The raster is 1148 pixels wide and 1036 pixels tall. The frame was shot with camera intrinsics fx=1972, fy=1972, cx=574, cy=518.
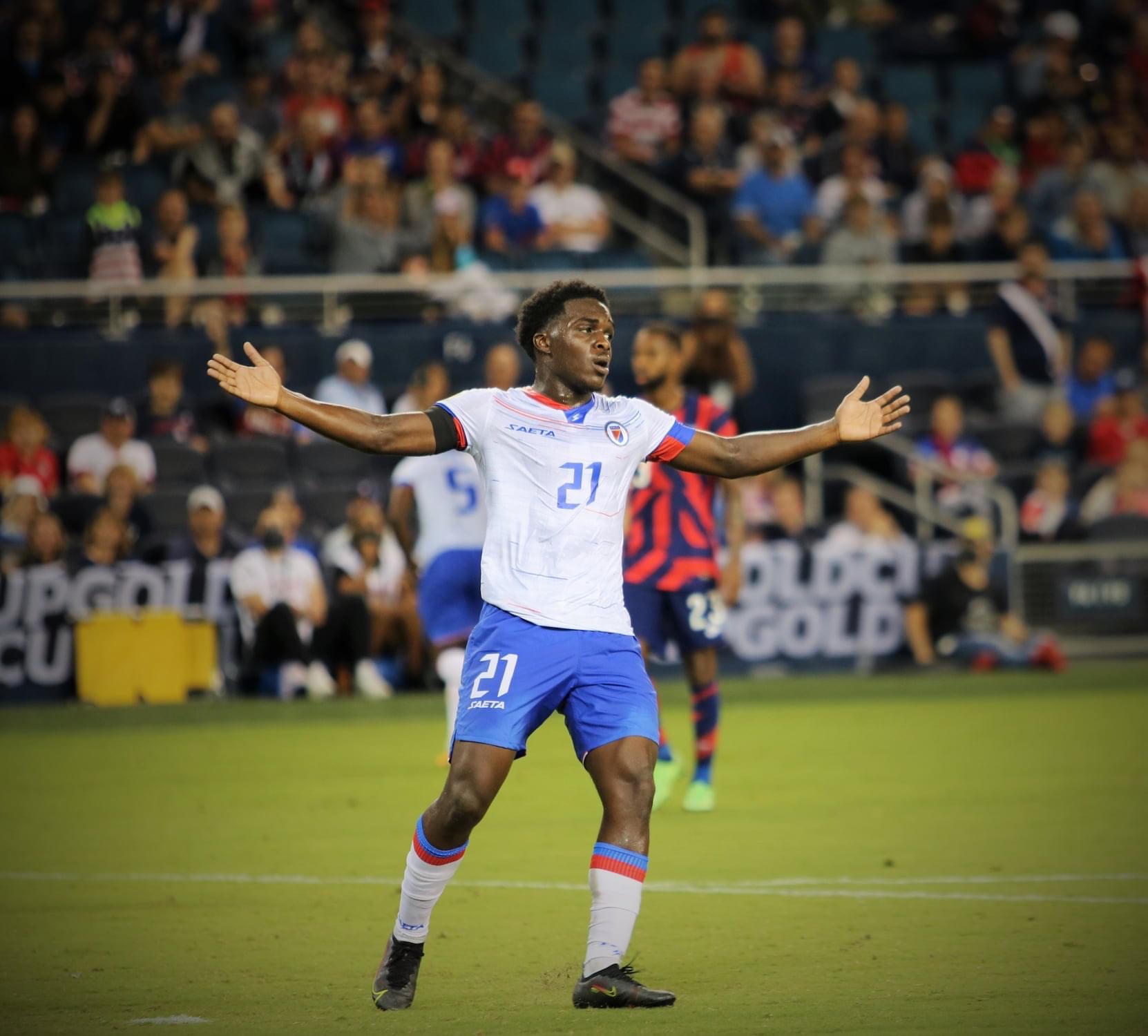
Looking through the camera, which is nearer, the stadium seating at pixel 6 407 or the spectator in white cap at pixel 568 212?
the stadium seating at pixel 6 407

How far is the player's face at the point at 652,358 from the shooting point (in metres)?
10.5

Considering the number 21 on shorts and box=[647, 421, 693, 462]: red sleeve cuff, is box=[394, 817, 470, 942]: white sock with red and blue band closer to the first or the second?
the number 21 on shorts

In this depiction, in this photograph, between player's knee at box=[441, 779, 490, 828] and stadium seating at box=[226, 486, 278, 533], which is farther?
stadium seating at box=[226, 486, 278, 533]

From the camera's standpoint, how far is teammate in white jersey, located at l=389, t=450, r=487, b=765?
39.6 ft

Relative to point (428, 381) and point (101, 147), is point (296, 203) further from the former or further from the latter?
Result: point (428, 381)

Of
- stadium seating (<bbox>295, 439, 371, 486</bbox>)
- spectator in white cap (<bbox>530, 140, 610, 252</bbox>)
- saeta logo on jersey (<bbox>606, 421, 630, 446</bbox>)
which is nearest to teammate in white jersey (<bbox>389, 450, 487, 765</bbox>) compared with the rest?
saeta logo on jersey (<bbox>606, 421, 630, 446</bbox>)

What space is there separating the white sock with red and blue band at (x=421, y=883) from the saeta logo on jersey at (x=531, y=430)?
4.23ft

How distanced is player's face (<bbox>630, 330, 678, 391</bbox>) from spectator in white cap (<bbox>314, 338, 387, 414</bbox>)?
25.3 feet

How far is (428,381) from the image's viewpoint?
17234mm

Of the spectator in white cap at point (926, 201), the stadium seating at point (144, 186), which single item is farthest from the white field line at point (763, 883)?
the spectator in white cap at point (926, 201)

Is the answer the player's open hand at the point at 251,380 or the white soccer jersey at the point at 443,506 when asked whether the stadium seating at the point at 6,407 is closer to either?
the white soccer jersey at the point at 443,506

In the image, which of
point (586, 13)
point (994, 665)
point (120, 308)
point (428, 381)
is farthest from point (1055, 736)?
point (586, 13)

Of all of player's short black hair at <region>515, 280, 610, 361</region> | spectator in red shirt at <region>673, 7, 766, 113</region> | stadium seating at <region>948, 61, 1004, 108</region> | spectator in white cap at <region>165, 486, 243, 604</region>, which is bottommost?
spectator in white cap at <region>165, 486, 243, 604</region>

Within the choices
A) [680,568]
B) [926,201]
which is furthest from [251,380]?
[926,201]
